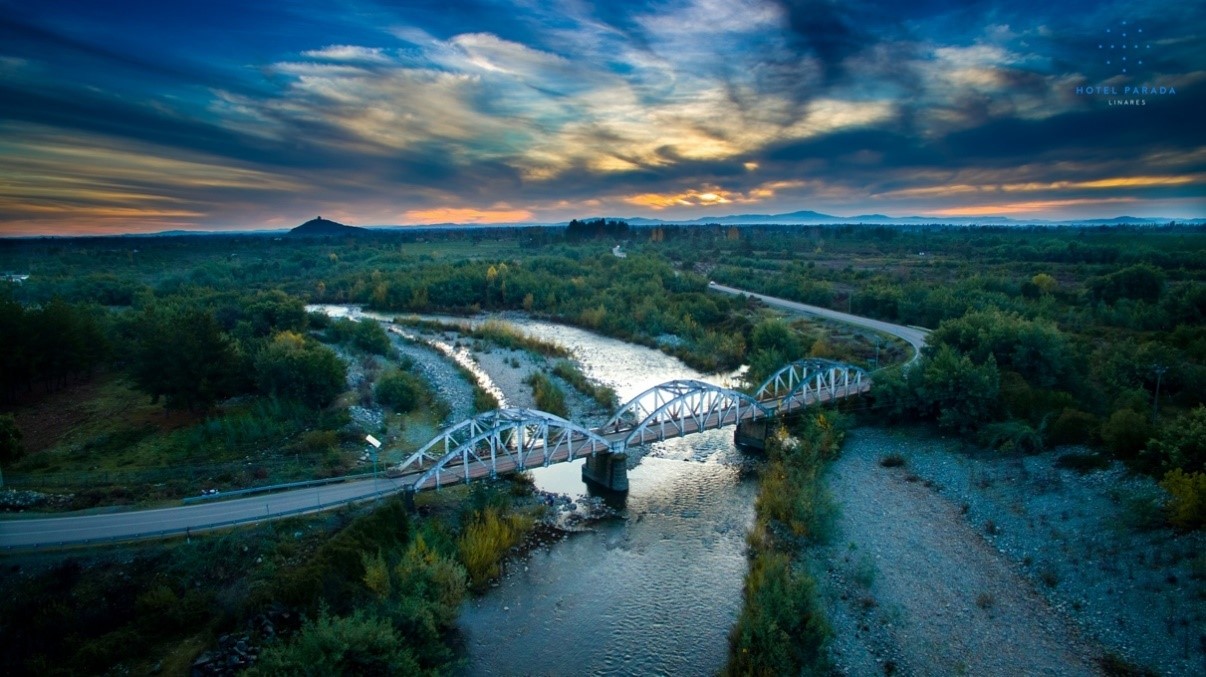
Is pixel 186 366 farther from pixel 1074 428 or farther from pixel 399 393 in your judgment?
pixel 1074 428

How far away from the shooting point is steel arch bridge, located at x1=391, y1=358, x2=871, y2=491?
86.9ft

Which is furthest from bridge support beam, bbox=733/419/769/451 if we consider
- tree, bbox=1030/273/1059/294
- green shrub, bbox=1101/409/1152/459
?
tree, bbox=1030/273/1059/294

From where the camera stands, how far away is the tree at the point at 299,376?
37.2m

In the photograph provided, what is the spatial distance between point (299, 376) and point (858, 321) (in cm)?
5411

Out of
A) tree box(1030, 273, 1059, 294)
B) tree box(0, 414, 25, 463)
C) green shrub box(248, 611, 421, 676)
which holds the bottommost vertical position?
green shrub box(248, 611, 421, 676)

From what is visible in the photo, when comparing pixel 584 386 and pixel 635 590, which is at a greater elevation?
pixel 584 386

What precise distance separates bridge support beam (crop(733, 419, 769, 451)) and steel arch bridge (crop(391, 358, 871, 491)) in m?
0.06

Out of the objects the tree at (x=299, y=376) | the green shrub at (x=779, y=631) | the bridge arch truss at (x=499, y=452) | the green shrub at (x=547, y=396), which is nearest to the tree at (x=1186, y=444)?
the green shrub at (x=779, y=631)

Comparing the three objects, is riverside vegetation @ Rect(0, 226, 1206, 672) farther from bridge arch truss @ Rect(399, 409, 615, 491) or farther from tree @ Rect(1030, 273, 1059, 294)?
bridge arch truss @ Rect(399, 409, 615, 491)

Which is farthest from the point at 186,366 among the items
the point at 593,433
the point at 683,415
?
the point at 683,415

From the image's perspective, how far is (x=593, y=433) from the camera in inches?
1195

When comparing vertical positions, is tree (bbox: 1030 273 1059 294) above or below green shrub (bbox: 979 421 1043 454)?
above

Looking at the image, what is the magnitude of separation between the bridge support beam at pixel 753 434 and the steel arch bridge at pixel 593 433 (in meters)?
0.06

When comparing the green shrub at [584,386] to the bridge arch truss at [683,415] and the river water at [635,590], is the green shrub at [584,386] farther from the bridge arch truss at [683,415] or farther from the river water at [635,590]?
the river water at [635,590]
